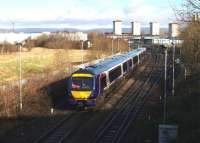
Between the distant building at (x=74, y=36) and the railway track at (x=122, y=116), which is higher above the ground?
the distant building at (x=74, y=36)

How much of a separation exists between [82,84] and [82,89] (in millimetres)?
357

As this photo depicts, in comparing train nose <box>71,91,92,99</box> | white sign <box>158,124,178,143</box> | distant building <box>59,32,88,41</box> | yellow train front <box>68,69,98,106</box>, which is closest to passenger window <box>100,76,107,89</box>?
yellow train front <box>68,69,98,106</box>

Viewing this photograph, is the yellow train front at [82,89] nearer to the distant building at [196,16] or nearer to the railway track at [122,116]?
the railway track at [122,116]

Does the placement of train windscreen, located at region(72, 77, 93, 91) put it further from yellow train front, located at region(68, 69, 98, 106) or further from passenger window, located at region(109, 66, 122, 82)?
passenger window, located at region(109, 66, 122, 82)

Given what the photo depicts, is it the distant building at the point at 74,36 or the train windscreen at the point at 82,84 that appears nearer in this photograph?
the train windscreen at the point at 82,84

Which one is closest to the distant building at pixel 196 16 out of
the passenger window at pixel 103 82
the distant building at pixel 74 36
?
the passenger window at pixel 103 82

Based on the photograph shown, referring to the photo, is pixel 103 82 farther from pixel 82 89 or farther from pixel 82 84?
pixel 82 89

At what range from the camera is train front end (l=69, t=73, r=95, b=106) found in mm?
31125

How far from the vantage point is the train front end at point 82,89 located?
31125 millimetres

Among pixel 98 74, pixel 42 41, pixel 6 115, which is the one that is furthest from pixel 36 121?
pixel 42 41

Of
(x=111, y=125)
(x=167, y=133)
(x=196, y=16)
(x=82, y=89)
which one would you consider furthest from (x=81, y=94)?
(x=196, y=16)

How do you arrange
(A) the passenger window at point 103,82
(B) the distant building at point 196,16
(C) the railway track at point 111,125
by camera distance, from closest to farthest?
(B) the distant building at point 196,16
(C) the railway track at point 111,125
(A) the passenger window at point 103,82

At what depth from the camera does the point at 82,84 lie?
31.3 meters

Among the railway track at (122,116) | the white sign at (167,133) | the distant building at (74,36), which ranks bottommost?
the railway track at (122,116)
